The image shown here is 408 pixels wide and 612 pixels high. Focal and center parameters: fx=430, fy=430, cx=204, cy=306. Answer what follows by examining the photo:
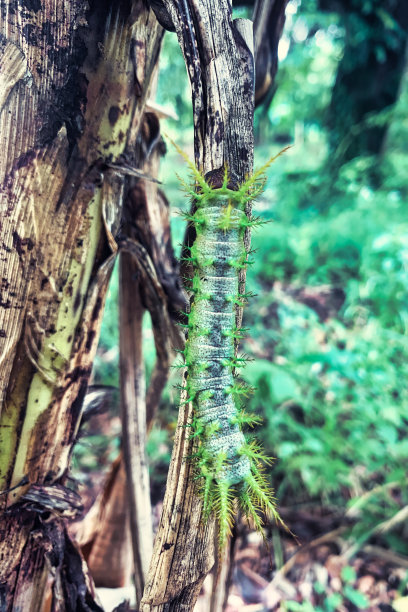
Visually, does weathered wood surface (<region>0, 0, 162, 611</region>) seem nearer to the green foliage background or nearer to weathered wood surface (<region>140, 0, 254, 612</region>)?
weathered wood surface (<region>140, 0, 254, 612</region>)

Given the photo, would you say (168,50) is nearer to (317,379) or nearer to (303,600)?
(317,379)

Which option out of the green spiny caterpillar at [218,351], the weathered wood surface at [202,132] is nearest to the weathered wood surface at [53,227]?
the weathered wood surface at [202,132]

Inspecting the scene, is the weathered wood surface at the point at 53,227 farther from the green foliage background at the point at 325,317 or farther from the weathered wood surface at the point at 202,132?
the green foliage background at the point at 325,317

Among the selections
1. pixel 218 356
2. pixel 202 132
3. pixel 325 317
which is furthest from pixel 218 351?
pixel 325 317

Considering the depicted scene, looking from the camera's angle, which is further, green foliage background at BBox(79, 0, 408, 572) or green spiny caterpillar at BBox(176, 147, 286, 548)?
green foliage background at BBox(79, 0, 408, 572)

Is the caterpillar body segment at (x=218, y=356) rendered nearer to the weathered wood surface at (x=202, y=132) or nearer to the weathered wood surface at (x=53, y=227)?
the weathered wood surface at (x=202, y=132)

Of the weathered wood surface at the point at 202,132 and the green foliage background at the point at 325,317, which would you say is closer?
the weathered wood surface at the point at 202,132

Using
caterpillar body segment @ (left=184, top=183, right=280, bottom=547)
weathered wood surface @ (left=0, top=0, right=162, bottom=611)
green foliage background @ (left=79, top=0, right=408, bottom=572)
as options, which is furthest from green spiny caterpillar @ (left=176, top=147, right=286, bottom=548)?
green foliage background @ (left=79, top=0, right=408, bottom=572)
